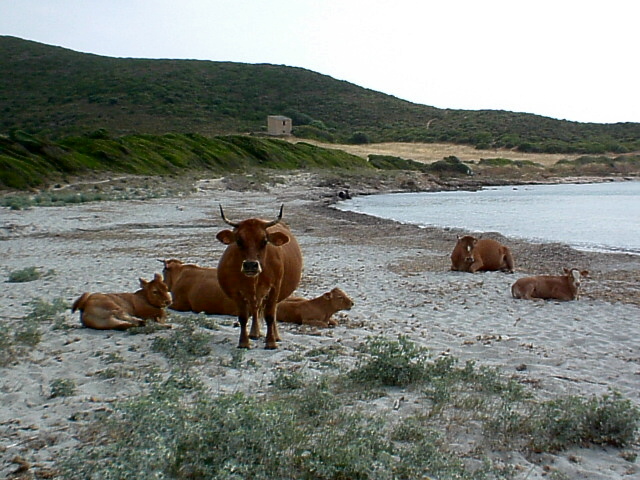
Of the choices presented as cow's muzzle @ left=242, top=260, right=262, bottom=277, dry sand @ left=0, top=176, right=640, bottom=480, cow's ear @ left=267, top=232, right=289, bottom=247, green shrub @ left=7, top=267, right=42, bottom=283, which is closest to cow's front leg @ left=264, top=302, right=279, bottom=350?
dry sand @ left=0, top=176, right=640, bottom=480

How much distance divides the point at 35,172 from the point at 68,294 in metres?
23.7

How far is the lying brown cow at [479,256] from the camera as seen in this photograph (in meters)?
14.2

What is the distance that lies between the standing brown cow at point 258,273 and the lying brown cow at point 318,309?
4.21 feet

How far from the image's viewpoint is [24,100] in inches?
2862

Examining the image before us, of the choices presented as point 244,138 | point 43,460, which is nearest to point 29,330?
point 43,460

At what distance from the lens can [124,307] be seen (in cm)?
830

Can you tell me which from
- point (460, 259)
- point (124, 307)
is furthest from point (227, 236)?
point (460, 259)

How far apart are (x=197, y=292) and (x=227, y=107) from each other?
79432 millimetres

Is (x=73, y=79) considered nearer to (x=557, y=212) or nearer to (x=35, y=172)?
(x=35, y=172)

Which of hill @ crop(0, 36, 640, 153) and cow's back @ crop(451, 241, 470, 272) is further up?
hill @ crop(0, 36, 640, 153)

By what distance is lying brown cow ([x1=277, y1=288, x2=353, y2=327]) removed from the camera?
909 cm

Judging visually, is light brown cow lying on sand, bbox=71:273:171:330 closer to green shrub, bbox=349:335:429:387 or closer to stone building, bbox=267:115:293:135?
green shrub, bbox=349:335:429:387

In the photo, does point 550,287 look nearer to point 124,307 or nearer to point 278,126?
point 124,307

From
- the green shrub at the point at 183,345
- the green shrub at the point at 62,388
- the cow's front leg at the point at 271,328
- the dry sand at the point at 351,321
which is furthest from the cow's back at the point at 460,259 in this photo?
the green shrub at the point at 62,388
